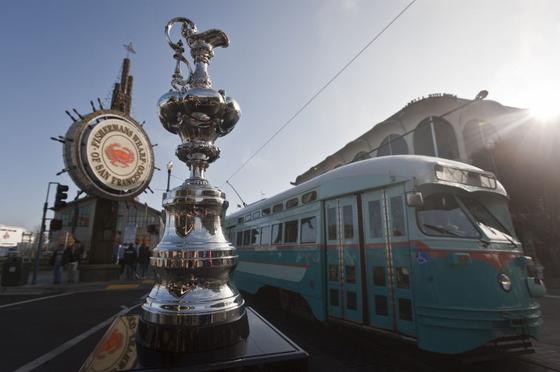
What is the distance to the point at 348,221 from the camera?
535cm

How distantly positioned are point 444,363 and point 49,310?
965cm

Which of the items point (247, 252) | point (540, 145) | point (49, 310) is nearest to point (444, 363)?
point (247, 252)

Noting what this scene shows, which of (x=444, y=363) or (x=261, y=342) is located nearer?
(x=261, y=342)

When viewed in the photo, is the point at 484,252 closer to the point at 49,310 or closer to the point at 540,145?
the point at 49,310

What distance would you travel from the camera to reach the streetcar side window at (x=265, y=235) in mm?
7935

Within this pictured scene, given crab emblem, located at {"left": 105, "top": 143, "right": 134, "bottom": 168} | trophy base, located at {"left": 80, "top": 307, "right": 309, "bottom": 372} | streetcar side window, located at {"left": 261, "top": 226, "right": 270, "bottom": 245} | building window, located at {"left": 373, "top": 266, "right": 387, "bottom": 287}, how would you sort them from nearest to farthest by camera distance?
1. trophy base, located at {"left": 80, "top": 307, "right": 309, "bottom": 372}
2. building window, located at {"left": 373, "top": 266, "right": 387, "bottom": 287}
3. streetcar side window, located at {"left": 261, "top": 226, "right": 270, "bottom": 245}
4. crab emblem, located at {"left": 105, "top": 143, "right": 134, "bottom": 168}

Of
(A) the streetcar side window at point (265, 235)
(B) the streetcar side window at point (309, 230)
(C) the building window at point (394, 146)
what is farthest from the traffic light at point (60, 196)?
(C) the building window at point (394, 146)

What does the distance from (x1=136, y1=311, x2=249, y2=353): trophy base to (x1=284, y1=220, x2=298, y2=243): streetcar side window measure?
17.6ft

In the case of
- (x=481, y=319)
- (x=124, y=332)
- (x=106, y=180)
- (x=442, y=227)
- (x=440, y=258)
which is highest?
(x=106, y=180)

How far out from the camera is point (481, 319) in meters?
3.66

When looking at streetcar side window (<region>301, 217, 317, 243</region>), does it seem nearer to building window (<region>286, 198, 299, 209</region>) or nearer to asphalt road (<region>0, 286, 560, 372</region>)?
building window (<region>286, 198, 299, 209</region>)

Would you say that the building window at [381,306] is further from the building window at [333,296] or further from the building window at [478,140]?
the building window at [478,140]

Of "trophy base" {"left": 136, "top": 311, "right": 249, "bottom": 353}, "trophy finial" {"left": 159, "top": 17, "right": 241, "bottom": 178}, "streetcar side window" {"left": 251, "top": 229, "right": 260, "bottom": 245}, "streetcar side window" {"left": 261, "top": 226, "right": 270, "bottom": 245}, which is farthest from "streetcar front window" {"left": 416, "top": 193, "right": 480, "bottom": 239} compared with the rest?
"streetcar side window" {"left": 251, "top": 229, "right": 260, "bottom": 245}

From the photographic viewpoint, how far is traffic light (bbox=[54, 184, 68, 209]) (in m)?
11.9
